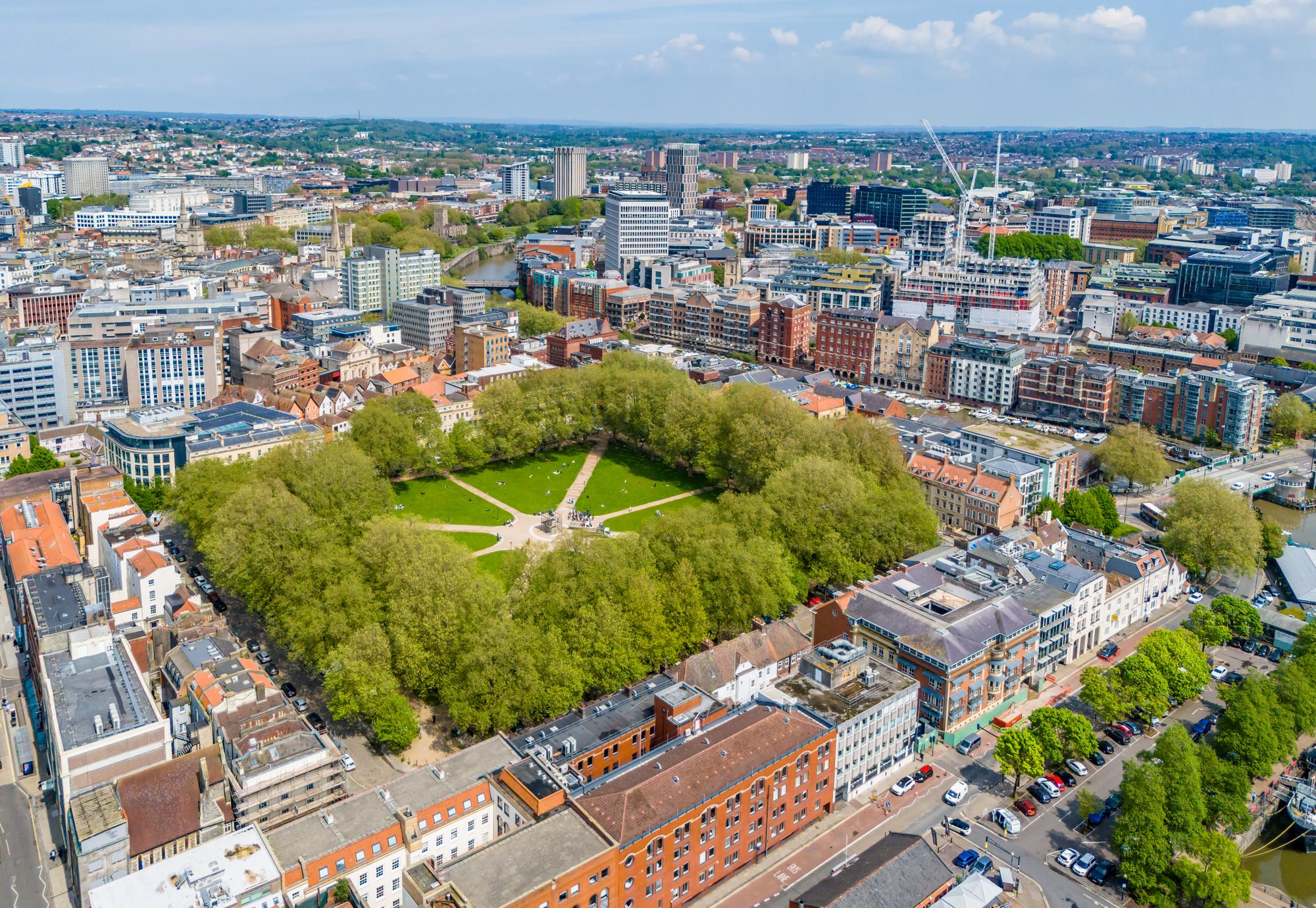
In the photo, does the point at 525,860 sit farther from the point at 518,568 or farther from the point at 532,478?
the point at 532,478

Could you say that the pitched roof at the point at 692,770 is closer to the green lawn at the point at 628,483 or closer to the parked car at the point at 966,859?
the parked car at the point at 966,859

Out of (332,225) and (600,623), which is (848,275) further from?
(600,623)

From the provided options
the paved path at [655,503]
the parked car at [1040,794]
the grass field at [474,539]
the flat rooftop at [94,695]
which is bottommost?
the parked car at [1040,794]

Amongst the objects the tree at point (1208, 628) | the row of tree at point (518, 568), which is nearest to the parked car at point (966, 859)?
the row of tree at point (518, 568)

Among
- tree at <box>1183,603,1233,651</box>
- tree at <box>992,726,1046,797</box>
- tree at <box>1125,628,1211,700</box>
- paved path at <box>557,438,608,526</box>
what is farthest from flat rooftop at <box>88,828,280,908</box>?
tree at <box>1183,603,1233,651</box>

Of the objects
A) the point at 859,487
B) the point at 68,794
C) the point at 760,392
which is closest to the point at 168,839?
the point at 68,794

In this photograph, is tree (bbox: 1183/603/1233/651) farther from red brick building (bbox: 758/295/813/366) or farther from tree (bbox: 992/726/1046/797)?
red brick building (bbox: 758/295/813/366)
